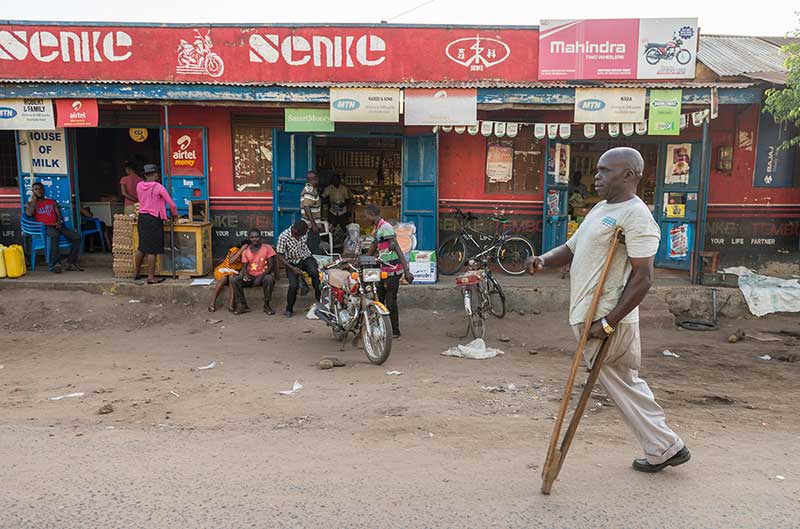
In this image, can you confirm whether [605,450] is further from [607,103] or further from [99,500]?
[607,103]

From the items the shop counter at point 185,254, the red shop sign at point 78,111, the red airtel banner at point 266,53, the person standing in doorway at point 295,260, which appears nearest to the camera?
the person standing in doorway at point 295,260

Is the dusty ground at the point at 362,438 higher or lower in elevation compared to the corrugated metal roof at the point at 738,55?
lower

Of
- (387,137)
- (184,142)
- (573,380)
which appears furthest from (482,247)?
(573,380)

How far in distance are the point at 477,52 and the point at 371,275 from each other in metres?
5.80

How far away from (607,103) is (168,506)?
811cm

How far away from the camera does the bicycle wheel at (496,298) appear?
8625mm

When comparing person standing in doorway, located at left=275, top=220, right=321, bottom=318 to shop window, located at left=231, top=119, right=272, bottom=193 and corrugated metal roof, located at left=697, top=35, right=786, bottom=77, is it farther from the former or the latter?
corrugated metal roof, located at left=697, top=35, right=786, bottom=77

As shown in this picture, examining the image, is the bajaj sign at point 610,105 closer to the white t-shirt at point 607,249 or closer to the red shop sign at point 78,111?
the white t-shirt at point 607,249

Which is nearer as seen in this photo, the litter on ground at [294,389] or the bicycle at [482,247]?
the litter on ground at [294,389]

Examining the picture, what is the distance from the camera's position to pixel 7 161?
35.9 ft

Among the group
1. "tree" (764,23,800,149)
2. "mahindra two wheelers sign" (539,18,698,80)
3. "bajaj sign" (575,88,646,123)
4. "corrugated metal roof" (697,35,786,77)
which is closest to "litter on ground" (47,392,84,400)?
"bajaj sign" (575,88,646,123)

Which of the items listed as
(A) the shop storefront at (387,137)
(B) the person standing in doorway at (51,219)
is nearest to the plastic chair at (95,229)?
(A) the shop storefront at (387,137)

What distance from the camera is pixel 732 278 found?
31.3 ft

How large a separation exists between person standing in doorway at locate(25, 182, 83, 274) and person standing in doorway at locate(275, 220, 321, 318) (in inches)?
160
